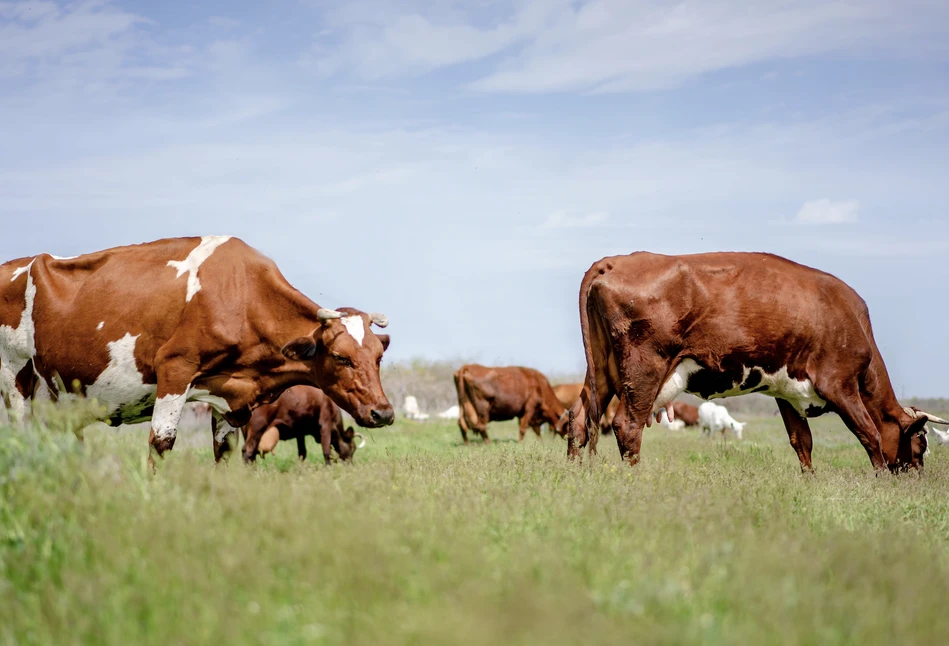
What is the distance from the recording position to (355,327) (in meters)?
9.41

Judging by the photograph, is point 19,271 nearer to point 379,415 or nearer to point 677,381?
point 379,415

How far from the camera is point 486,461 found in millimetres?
9445

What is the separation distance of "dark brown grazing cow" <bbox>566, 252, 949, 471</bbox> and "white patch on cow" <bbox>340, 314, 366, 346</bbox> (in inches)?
101

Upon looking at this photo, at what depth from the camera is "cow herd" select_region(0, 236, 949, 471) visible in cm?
931

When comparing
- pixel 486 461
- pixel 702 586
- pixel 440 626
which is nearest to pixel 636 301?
pixel 486 461

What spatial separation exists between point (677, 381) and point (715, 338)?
2.10 ft

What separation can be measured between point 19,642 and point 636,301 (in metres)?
7.37

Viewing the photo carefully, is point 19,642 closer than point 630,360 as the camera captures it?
Yes

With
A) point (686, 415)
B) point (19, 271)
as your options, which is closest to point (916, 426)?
point (19, 271)

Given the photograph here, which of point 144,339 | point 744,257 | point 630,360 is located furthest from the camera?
point 744,257

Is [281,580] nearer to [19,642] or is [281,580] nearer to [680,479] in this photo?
[19,642]

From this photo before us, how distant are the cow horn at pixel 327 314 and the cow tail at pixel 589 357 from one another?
2983 millimetres

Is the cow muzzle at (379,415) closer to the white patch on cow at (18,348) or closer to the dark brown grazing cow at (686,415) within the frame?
the white patch on cow at (18,348)

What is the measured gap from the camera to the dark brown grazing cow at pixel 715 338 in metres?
10.1
